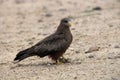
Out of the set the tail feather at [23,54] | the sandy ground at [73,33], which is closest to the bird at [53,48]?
the tail feather at [23,54]

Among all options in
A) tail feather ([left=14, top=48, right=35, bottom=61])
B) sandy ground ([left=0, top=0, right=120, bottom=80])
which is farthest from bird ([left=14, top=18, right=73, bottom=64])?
sandy ground ([left=0, top=0, right=120, bottom=80])

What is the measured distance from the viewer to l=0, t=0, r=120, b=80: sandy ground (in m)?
11.4

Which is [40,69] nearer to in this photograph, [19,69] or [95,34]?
[19,69]

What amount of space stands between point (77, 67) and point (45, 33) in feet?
17.3

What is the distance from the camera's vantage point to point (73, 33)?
16.1 metres

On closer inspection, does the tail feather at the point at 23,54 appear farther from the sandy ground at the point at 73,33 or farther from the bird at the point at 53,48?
the sandy ground at the point at 73,33

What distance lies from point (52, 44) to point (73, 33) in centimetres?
380

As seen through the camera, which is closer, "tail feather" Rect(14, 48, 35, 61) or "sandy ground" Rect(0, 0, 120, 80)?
"sandy ground" Rect(0, 0, 120, 80)

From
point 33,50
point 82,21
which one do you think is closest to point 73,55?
point 33,50

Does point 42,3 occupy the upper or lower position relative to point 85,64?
lower

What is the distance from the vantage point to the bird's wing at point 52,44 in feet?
40.1

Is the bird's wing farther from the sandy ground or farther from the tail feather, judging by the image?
the sandy ground

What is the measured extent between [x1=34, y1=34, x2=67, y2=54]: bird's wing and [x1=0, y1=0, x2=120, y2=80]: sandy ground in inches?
12.2

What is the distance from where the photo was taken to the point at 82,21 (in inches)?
722
